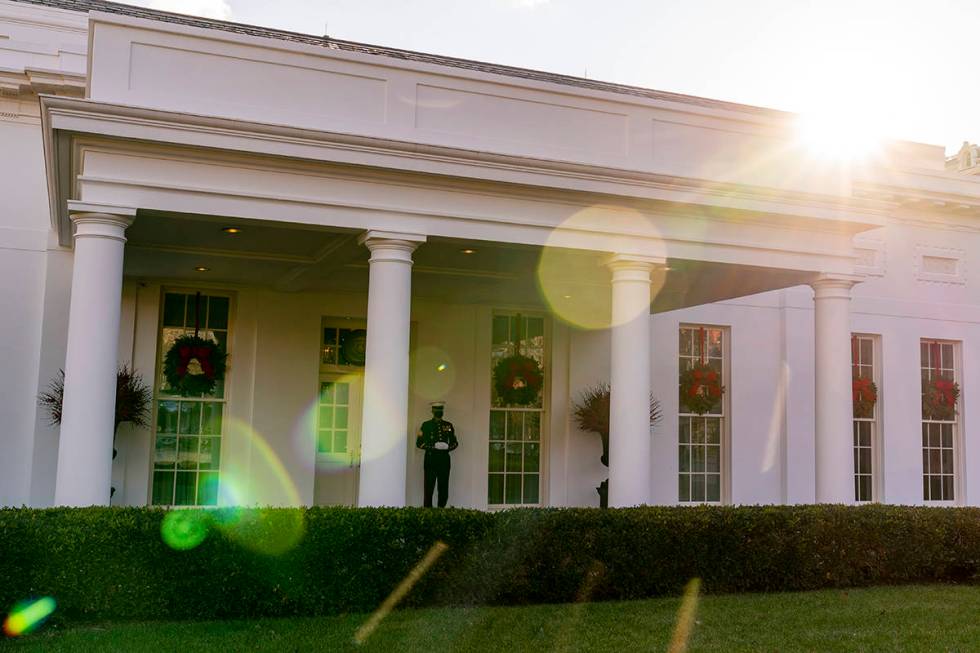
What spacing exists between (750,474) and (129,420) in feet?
34.7

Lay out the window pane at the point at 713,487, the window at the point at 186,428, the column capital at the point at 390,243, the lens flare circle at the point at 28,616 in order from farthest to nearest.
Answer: the window pane at the point at 713,487, the window at the point at 186,428, the column capital at the point at 390,243, the lens flare circle at the point at 28,616

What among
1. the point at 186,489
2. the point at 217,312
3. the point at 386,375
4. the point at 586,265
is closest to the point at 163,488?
the point at 186,489

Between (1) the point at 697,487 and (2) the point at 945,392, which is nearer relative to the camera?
(1) the point at 697,487

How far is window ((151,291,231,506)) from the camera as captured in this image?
13.7m

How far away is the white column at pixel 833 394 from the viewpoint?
38.7 ft

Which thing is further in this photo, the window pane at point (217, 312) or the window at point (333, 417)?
the window at point (333, 417)

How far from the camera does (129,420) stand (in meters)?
13.2

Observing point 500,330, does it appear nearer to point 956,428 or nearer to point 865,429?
point 865,429

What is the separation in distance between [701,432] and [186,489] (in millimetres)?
8897

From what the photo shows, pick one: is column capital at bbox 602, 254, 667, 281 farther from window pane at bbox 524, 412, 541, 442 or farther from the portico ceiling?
window pane at bbox 524, 412, 541, 442

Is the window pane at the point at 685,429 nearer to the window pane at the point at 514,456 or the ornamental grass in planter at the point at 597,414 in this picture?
the ornamental grass in planter at the point at 597,414

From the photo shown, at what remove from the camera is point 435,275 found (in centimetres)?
1350

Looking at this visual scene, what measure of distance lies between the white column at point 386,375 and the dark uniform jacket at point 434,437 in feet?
15.4

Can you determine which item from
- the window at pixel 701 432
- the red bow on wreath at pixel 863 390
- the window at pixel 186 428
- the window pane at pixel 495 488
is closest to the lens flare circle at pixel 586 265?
the window at pixel 701 432
